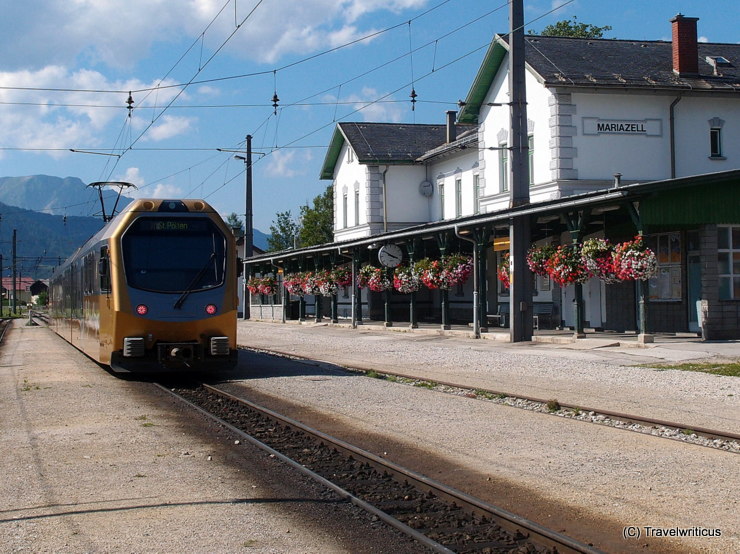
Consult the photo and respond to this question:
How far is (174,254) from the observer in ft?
51.9

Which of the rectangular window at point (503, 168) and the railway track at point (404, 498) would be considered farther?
the rectangular window at point (503, 168)

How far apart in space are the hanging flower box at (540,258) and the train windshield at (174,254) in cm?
985

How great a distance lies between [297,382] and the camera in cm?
1609

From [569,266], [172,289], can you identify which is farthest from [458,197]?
[172,289]

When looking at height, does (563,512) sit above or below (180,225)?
below

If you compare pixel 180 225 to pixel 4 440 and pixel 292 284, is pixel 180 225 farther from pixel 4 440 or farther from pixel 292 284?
pixel 292 284

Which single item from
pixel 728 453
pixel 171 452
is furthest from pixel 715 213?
pixel 171 452

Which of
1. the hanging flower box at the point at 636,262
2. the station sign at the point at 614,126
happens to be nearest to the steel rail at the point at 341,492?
the hanging flower box at the point at 636,262

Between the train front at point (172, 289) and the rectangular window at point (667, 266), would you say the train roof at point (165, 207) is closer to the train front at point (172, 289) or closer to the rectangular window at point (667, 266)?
the train front at point (172, 289)

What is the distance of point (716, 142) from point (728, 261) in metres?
11.4

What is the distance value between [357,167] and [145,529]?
4226 cm

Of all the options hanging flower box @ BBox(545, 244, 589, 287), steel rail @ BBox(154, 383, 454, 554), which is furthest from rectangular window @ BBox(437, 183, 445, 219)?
steel rail @ BBox(154, 383, 454, 554)

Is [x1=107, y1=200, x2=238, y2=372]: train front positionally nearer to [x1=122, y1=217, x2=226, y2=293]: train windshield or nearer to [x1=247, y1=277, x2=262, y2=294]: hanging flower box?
[x1=122, y1=217, x2=226, y2=293]: train windshield

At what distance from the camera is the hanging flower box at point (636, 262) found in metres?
19.4
